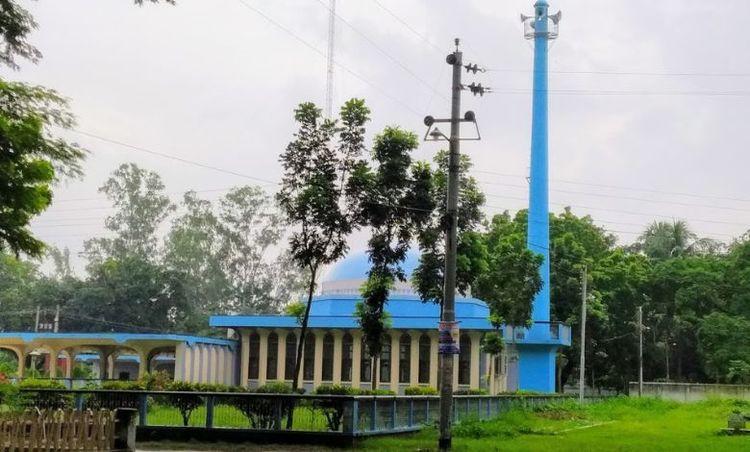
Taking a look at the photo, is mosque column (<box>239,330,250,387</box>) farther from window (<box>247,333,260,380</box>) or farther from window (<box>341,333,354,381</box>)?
window (<box>341,333,354,381</box>)

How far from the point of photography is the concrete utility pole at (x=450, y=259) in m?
18.3

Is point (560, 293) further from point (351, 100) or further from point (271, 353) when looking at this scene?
point (351, 100)

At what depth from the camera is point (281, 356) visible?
54.3m

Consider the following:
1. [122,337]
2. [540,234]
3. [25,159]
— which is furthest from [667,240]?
[25,159]

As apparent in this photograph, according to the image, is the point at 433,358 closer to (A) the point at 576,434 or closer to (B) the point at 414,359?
(B) the point at 414,359

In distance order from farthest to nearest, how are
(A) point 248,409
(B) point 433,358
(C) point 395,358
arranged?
(C) point 395,358 → (B) point 433,358 → (A) point 248,409

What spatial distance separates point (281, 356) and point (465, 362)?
11180 millimetres

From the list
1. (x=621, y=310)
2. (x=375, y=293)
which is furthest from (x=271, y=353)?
(x=621, y=310)

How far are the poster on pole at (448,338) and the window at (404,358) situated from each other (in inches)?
1338

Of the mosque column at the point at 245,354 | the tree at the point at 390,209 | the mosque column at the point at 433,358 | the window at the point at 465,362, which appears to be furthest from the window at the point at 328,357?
the tree at the point at 390,209

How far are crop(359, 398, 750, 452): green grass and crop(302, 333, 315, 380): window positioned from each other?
18.7 metres

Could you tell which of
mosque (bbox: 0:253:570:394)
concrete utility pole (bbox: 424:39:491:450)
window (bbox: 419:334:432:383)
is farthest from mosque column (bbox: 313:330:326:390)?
concrete utility pole (bbox: 424:39:491:450)

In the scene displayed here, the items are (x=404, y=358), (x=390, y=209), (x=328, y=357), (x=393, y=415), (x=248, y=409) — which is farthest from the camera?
(x=328, y=357)

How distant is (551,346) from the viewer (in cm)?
5225
